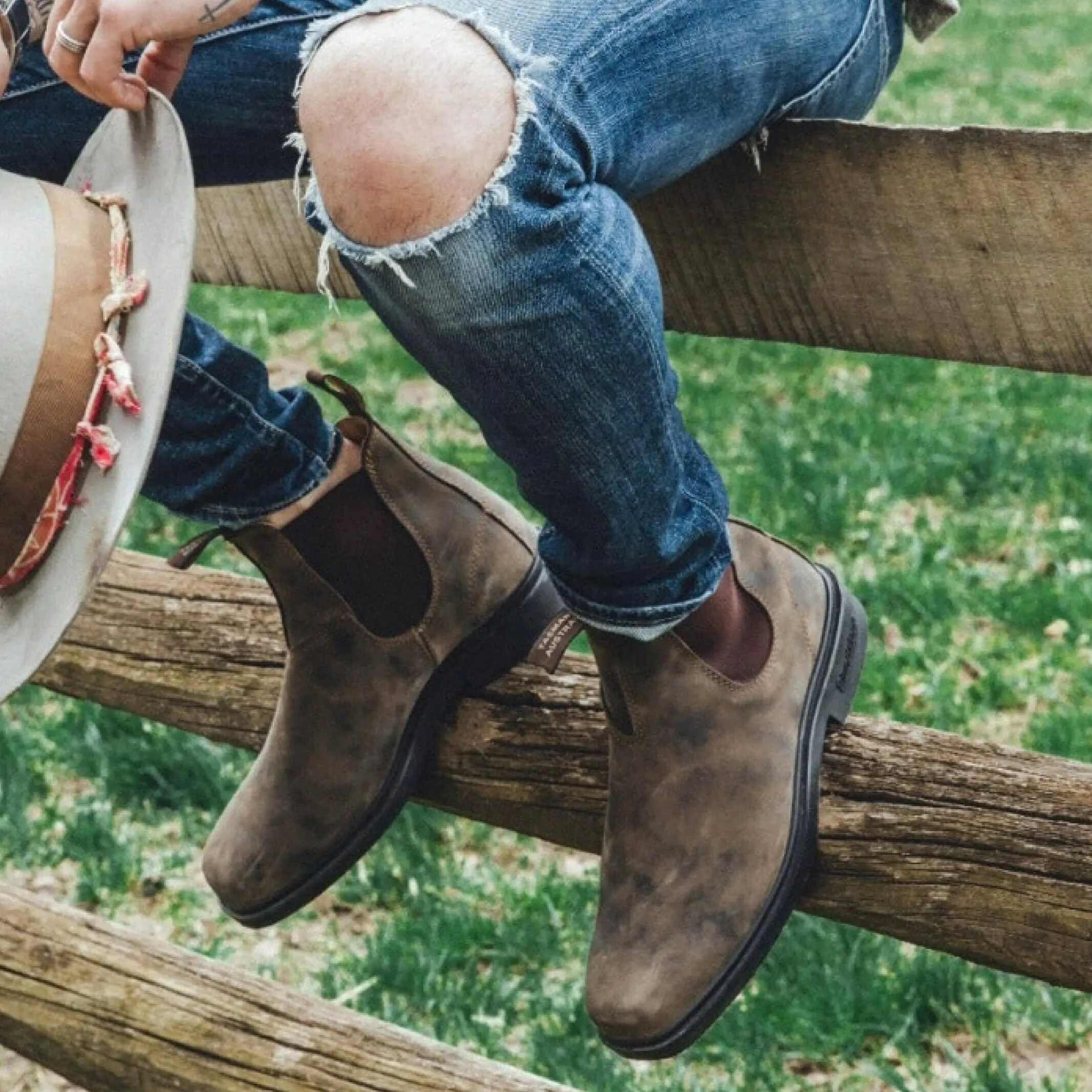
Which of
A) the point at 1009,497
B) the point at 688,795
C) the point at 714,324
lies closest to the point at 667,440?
the point at 688,795

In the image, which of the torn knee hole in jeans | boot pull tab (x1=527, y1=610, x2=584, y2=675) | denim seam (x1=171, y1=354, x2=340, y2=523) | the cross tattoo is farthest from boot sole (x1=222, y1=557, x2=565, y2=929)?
the cross tattoo

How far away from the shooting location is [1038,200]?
1411mm

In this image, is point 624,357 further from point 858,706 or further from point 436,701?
point 858,706

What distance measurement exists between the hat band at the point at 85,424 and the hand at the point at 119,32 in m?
0.10

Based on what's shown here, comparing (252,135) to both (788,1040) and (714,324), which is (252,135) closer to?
(714,324)

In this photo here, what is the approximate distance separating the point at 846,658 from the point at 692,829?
9.6 inches

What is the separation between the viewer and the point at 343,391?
1574 millimetres

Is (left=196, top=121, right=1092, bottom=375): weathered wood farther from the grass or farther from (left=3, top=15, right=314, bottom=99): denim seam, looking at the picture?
the grass

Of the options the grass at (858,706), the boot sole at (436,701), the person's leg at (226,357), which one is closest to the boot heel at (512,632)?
the boot sole at (436,701)

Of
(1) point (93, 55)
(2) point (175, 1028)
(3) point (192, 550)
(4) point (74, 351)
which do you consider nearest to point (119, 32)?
(1) point (93, 55)

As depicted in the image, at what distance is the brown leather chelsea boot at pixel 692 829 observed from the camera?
1365mm

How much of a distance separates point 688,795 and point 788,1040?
34.0 inches

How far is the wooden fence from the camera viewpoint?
1.33 metres

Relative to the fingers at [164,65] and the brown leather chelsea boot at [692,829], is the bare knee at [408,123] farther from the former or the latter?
the brown leather chelsea boot at [692,829]
